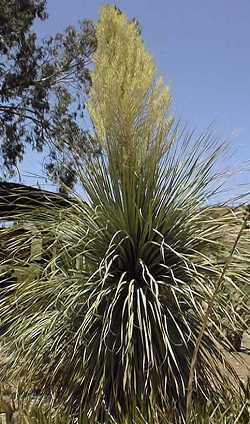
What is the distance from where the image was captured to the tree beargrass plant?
3.34 meters

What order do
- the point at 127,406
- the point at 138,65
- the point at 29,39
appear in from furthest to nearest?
the point at 29,39
the point at 138,65
the point at 127,406

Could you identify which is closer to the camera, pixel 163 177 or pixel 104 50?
pixel 163 177

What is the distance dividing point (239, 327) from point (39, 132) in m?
15.7

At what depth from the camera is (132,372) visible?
3.33 metres

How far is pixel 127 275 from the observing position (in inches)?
141

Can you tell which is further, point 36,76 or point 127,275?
point 36,76

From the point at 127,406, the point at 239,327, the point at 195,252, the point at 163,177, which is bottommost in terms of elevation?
the point at 127,406

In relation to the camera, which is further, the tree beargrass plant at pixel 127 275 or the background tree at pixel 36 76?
the background tree at pixel 36 76

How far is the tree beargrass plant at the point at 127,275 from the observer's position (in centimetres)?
334

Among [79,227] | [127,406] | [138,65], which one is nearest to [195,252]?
[79,227]

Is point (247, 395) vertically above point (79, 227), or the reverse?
point (79, 227)

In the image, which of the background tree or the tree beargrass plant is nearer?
the tree beargrass plant

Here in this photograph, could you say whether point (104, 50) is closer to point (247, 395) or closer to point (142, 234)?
point (142, 234)

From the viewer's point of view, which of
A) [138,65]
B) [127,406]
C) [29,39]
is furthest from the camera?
[29,39]
